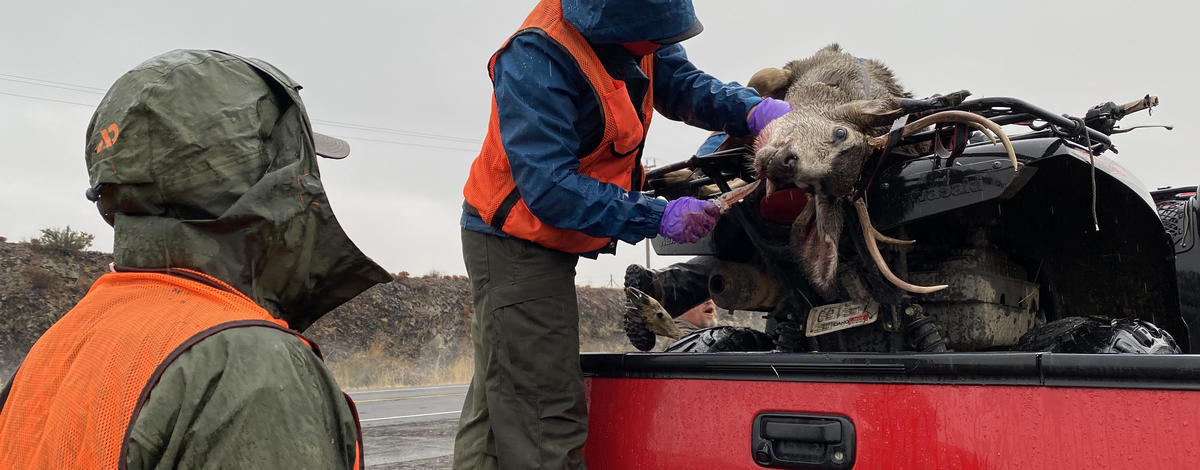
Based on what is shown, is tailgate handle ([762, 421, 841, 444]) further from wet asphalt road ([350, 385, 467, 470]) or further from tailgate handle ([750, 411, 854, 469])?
wet asphalt road ([350, 385, 467, 470])

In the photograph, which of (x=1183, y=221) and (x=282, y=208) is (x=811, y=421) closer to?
(x=282, y=208)

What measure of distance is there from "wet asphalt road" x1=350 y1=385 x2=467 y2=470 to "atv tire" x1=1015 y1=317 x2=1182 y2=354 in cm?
564

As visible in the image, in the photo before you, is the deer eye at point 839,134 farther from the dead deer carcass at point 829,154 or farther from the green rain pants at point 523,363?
the green rain pants at point 523,363

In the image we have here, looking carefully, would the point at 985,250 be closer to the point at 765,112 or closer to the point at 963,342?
the point at 963,342

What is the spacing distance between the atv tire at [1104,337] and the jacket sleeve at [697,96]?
A: 3.59 feet

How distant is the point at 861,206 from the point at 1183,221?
1.44 m

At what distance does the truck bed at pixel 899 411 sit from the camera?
1.78m

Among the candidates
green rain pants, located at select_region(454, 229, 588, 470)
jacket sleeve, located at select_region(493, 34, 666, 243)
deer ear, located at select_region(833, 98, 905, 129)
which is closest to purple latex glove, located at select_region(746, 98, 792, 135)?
deer ear, located at select_region(833, 98, 905, 129)

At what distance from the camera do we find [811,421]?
2195mm

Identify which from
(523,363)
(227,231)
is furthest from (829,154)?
(227,231)

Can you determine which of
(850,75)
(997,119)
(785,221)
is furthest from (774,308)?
(997,119)

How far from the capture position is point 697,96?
308 centimetres

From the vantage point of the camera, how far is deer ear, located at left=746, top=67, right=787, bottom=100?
3197mm

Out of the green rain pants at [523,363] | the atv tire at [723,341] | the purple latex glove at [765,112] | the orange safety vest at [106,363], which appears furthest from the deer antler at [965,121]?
the orange safety vest at [106,363]
